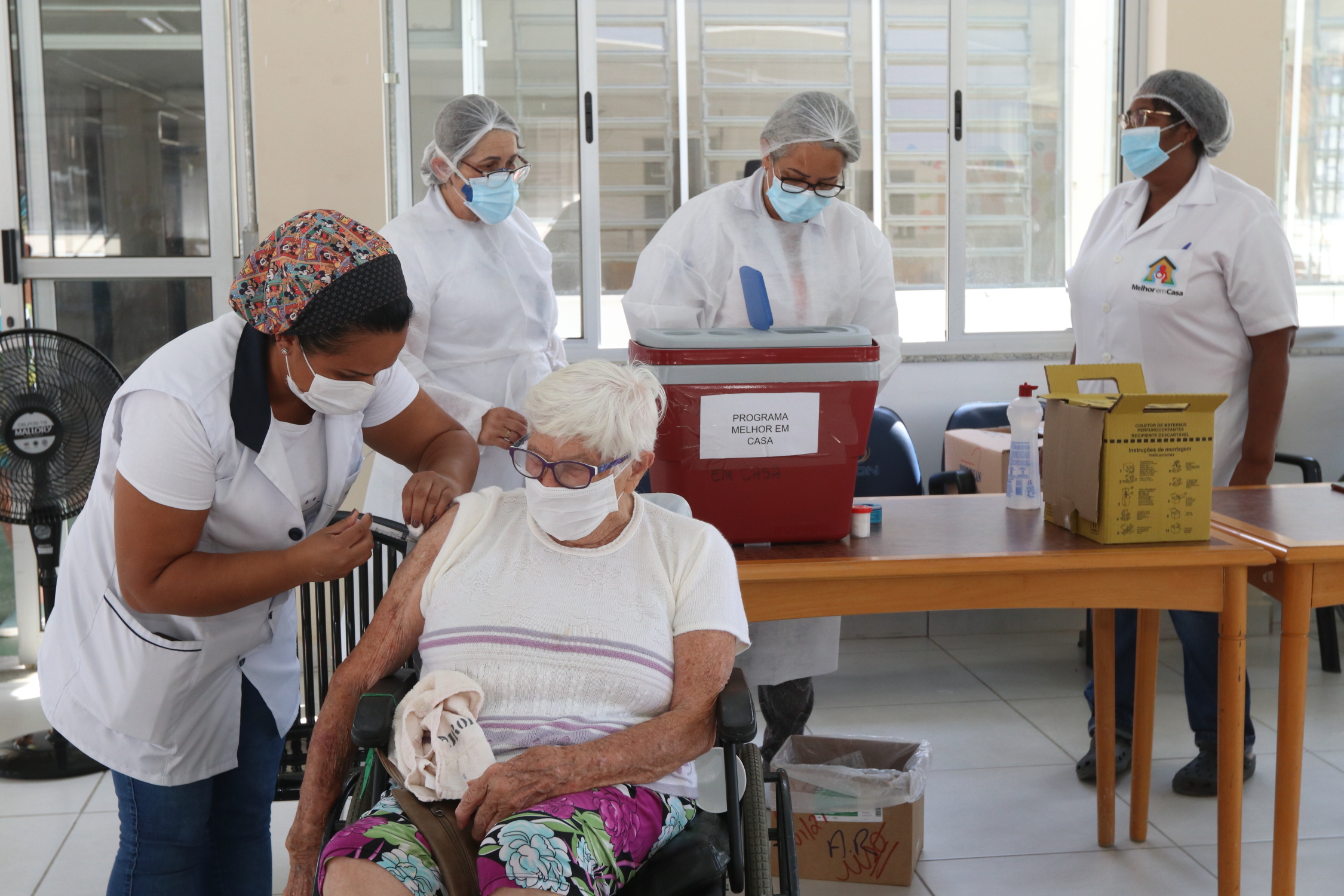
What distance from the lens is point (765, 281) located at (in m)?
2.42

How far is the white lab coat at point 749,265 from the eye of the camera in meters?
2.41

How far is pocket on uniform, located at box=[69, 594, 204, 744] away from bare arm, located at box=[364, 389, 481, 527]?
38 centimetres

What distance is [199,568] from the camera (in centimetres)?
146

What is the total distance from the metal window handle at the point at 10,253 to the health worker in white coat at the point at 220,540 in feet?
7.97

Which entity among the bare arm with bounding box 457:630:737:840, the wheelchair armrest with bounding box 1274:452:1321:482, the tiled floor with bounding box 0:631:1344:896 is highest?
the wheelchair armrest with bounding box 1274:452:1321:482

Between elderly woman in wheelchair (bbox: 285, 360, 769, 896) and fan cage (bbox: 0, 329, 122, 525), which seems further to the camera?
fan cage (bbox: 0, 329, 122, 525)

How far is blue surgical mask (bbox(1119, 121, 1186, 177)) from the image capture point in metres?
2.71

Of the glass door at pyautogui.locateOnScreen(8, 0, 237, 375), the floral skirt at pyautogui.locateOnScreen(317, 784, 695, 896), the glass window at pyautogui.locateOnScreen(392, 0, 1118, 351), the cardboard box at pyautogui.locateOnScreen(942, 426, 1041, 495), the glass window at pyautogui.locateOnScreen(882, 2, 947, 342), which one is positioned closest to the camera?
the floral skirt at pyautogui.locateOnScreen(317, 784, 695, 896)

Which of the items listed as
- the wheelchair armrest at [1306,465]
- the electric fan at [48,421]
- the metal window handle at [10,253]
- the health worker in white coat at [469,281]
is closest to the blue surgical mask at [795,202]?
the health worker in white coat at [469,281]

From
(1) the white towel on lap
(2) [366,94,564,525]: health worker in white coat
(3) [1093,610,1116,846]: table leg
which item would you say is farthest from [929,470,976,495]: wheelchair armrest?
(1) the white towel on lap

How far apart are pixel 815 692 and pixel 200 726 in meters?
2.24

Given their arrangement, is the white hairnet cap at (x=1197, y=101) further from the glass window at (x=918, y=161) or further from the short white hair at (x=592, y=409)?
the short white hair at (x=592, y=409)

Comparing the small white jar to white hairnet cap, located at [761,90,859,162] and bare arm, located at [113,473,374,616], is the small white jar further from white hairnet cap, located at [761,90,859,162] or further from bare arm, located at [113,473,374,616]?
bare arm, located at [113,473,374,616]

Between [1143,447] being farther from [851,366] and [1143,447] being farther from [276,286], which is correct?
[276,286]
